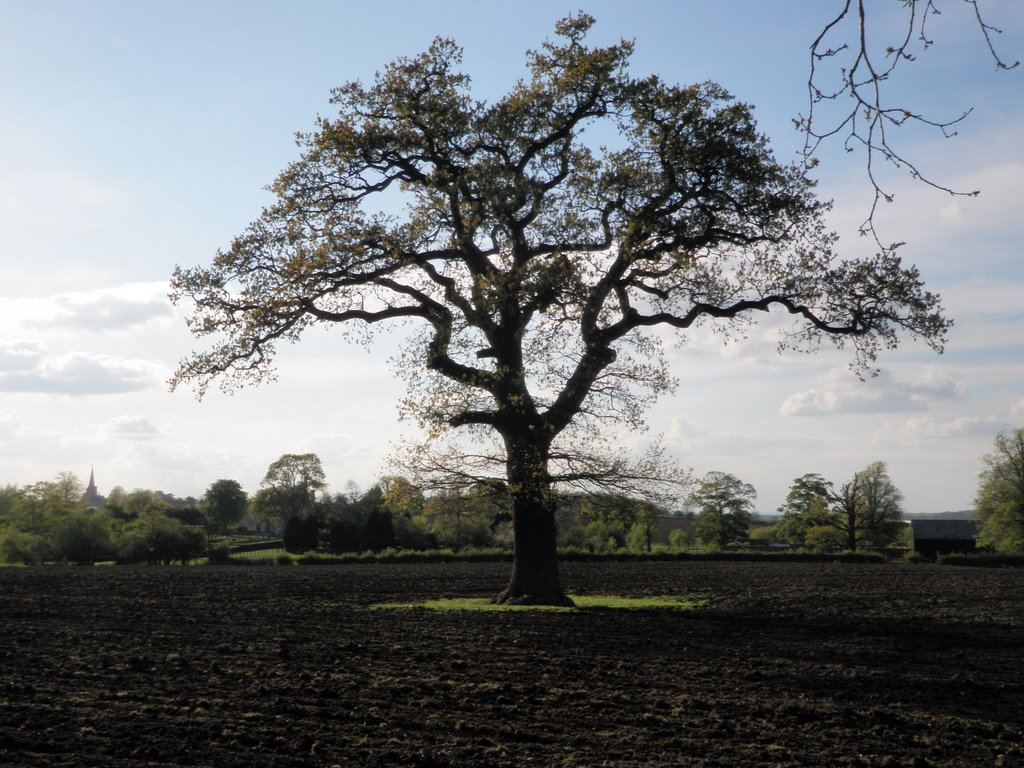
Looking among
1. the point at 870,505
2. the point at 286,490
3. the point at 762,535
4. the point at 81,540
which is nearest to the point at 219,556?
the point at 81,540

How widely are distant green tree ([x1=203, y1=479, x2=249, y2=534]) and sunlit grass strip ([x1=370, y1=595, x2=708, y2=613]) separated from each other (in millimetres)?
Result: 82111

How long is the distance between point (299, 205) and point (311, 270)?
2503 mm

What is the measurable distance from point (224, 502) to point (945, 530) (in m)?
72.6

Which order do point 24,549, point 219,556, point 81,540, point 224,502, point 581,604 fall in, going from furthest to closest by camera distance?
1. point 224,502
2. point 24,549
3. point 81,540
4. point 219,556
5. point 581,604

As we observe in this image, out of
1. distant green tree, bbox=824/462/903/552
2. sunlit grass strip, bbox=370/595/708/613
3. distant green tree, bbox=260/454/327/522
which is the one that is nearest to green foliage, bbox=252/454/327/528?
distant green tree, bbox=260/454/327/522

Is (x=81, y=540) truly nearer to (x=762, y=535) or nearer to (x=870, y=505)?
(x=870, y=505)

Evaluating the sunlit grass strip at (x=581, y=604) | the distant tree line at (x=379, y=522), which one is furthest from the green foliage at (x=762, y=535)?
the sunlit grass strip at (x=581, y=604)

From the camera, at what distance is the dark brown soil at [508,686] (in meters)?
8.91

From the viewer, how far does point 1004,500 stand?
68375 millimetres

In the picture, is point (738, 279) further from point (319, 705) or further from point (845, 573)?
point (845, 573)

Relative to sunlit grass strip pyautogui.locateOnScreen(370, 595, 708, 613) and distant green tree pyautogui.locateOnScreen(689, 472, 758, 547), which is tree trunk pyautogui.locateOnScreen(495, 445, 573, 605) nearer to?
sunlit grass strip pyautogui.locateOnScreen(370, 595, 708, 613)

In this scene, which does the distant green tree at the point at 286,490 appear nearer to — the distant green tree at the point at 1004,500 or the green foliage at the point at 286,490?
the green foliage at the point at 286,490

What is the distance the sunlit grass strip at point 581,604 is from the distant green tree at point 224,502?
82.1m

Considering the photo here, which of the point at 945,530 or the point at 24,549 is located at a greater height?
the point at 945,530
